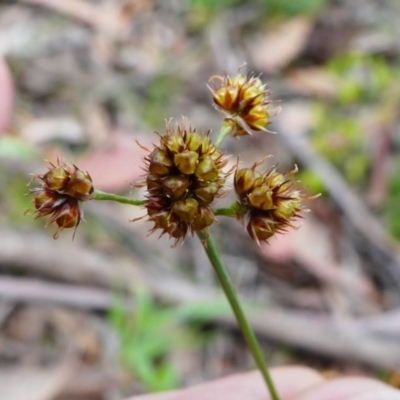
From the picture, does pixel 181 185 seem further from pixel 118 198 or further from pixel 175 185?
pixel 118 198

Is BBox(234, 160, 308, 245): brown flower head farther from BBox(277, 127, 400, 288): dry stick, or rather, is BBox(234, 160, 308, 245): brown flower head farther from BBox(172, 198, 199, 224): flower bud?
BBox(277, 127, 400, 288): dry stick

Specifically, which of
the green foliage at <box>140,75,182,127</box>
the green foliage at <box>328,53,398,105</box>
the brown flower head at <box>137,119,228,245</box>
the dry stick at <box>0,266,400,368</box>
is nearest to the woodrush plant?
the brown flower head at <box>137,119,228,245</box>

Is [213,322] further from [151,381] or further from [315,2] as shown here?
[315,2]

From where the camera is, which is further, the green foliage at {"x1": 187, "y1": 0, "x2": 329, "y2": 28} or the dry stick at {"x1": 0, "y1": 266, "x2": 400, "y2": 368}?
the green foliage at {"x1": 187, "y1": 0, "x2": 329, "y2": 28}

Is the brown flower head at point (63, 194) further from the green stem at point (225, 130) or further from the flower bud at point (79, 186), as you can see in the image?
the green stem at point (225, 130)

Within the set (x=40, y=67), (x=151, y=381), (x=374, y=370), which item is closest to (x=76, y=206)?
(x=151, y=381)

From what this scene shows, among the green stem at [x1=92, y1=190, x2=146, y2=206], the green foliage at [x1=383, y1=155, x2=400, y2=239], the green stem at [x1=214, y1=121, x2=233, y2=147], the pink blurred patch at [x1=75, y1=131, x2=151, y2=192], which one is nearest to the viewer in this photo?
the green stem at [x1=92, y1=190, x2=146, y2=206]

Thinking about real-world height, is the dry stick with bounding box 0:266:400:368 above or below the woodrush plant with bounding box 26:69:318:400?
above
